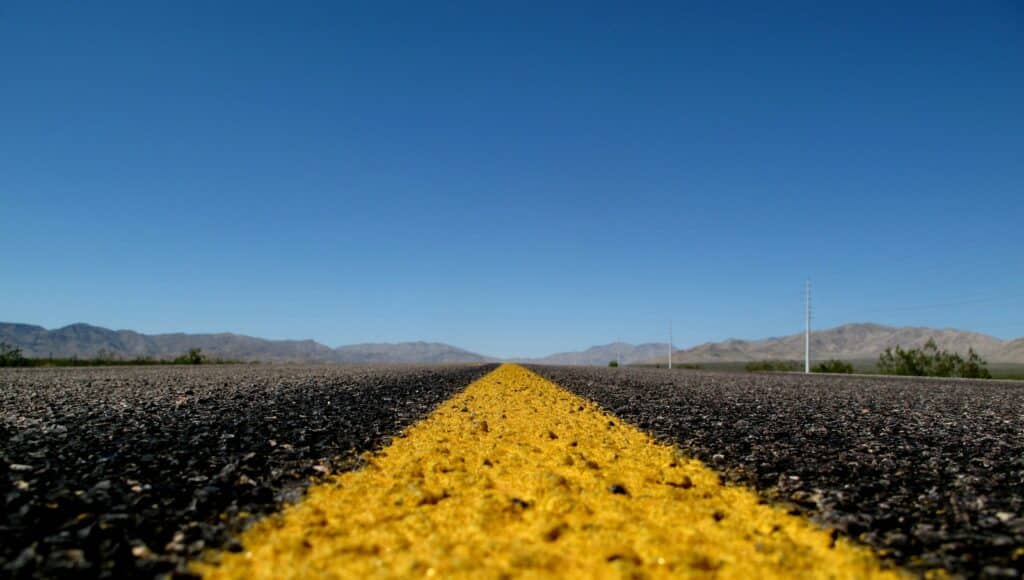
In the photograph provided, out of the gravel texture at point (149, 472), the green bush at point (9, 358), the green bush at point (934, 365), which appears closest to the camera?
the gravel texture at point (149, 472)

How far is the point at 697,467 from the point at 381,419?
4.92m

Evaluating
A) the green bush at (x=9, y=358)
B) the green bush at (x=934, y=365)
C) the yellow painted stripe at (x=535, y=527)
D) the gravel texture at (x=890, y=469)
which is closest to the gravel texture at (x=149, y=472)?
the yellow painted stripe at (x=535, y=527)

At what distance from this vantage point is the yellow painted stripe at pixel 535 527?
248cm

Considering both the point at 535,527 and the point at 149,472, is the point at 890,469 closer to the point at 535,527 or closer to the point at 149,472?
the point at 535,527

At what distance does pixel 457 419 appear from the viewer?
27.1 feet

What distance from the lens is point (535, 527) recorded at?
119 inches

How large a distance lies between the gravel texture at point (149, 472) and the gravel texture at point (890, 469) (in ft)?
11.6

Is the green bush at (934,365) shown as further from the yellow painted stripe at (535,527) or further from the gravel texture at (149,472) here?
the gravel texture at (149,472)

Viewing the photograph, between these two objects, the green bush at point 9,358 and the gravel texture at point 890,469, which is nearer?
the gravel texture at point 890,469

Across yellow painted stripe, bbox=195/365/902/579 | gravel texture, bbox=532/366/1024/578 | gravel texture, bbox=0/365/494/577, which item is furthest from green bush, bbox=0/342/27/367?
yellow painted stripe, bbox=195/365/902/579

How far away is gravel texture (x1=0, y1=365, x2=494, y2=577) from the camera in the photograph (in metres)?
2.70

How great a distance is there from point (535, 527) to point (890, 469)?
3.61 m

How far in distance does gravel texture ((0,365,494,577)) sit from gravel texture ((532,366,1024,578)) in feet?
11.6

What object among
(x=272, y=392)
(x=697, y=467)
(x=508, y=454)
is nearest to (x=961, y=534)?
(x=697, y=467)
